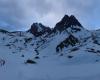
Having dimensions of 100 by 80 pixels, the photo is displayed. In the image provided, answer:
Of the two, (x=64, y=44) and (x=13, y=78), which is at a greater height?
(x=64, y=44)

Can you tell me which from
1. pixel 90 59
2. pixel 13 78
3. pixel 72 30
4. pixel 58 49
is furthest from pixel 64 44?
pixel 13 78

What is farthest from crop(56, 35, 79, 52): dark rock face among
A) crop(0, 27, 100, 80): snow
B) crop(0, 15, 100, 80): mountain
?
crop(0, 27, 100, 80): snow

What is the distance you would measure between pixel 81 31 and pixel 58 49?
4341 cm

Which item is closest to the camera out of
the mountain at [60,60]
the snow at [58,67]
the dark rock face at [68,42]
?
the snow at [58,67]

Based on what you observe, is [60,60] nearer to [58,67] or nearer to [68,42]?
[58,67]

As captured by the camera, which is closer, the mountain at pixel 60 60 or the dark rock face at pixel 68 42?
the mountain at pixel 60 60

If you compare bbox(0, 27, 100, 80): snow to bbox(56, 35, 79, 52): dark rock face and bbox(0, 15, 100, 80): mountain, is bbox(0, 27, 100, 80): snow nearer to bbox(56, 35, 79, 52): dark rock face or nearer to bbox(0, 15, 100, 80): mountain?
bbox(0, 15, 100, 80): mountain

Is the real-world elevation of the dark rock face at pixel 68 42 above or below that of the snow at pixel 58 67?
above

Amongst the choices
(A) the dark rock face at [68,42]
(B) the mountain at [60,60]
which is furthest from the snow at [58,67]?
(A) the dark rock face at [68,42]

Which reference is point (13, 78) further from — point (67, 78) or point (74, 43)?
point (74, 43)

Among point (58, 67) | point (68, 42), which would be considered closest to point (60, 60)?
point (58, 67)

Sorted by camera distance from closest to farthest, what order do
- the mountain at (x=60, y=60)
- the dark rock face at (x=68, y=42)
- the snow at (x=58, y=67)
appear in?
the snow at (x=58, y=67) < the mountain at (x=60, y=60) < the dark rock face at (x=68, y=42)

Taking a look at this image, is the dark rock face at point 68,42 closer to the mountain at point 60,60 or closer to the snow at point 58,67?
the mountain at point 60,60

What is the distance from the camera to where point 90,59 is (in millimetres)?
95312
